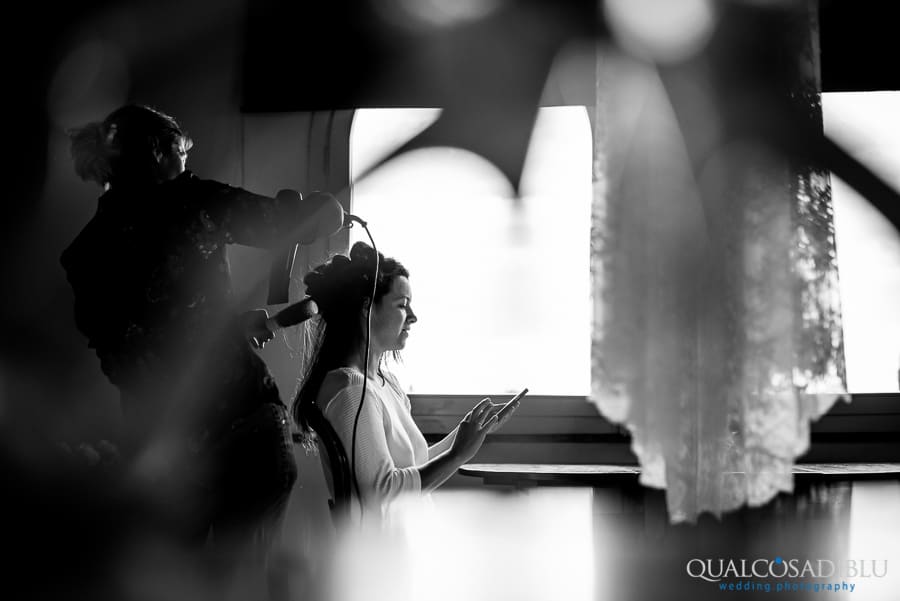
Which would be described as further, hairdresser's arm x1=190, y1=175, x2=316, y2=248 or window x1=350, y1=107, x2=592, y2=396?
window x1=350, y1=107, x2=592, y2=396

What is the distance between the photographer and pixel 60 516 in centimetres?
125

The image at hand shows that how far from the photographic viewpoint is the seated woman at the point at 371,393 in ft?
3.32

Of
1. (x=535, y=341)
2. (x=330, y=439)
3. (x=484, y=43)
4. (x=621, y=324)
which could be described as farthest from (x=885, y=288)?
(x=330, y=439)

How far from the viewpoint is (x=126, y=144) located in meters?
1.13

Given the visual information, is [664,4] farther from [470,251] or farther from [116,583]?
[116,583]

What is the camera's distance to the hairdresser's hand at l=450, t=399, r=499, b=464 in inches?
42.6

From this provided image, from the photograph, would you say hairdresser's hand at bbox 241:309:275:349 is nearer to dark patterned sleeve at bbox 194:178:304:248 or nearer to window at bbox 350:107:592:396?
dark patterned sleeve at bbox 194:178:304:248

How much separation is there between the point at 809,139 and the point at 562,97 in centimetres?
68

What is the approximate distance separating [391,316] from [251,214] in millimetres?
281

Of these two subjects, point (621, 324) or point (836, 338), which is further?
point (621, 324)

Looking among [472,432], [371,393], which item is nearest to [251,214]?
[371,393]

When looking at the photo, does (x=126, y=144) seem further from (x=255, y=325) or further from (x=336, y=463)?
(x=336, y=463)

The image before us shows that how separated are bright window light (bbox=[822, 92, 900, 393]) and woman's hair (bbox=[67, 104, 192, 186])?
1.82 m

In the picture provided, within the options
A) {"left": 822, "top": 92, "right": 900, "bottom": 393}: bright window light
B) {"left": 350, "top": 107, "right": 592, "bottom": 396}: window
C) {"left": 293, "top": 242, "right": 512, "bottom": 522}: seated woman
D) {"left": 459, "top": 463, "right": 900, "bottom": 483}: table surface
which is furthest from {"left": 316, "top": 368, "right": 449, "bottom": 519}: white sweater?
{"left": 822, "top": 92, "right": 900, "bottom": 393}: bright window light
